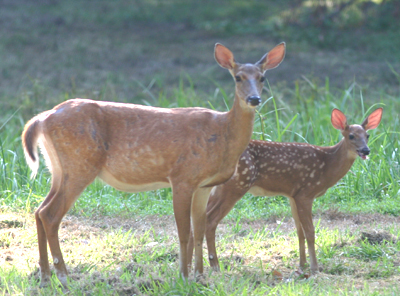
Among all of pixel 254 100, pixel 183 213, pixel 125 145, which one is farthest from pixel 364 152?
pixel 125 145

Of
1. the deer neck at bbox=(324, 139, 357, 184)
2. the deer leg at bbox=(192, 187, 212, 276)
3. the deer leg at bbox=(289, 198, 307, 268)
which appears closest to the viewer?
the deer leg at bbox=(192, 187, 212, 276)

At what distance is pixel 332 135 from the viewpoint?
26.3 feet

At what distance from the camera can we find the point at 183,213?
15.4 ft

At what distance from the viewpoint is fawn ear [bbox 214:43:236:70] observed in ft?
16.5

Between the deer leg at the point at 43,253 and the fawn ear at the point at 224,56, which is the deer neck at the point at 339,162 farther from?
the deer leg at the point at 43,253

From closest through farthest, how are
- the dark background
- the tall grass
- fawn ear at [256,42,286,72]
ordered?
1. fawn ear at [256,42,286,72]
2. the tall grass
3. the dark background

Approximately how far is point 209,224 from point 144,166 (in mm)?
926

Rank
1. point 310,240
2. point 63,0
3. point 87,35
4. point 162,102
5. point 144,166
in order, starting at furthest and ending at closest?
point 63,0
point 87,35
point 162,102
point 310,240
point 144,166

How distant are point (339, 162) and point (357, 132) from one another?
1.05 ft

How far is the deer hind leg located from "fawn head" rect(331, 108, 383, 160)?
235 cm

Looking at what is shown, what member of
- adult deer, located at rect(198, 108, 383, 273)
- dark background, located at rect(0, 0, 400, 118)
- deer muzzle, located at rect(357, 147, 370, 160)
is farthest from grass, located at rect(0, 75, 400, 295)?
dark background, located at rect(0, 0, 400, 118)

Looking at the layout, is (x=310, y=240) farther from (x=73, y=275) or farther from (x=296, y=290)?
(x=73, y=275)

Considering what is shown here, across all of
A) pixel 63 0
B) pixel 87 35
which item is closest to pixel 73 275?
pixel 87 35

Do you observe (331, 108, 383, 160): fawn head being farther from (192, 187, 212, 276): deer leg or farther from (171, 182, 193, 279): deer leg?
(171, 182, 193, 279): deer leg
